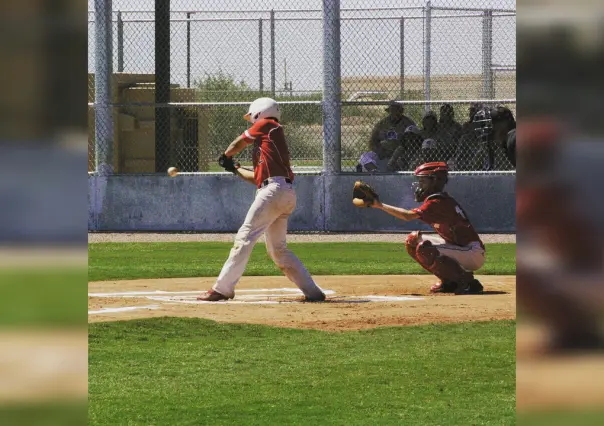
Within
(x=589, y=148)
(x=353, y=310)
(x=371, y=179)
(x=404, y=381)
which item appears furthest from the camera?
(x=371, y=179)

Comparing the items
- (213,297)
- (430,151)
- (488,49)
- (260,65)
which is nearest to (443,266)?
(213,297)

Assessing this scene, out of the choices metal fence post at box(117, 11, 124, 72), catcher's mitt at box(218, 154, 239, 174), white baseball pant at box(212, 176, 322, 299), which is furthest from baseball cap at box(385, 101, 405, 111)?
white baseball pant at box(212, 176, 322, 299)

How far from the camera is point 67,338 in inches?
38.6

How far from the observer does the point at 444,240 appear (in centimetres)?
1112

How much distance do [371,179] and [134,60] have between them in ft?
17.3

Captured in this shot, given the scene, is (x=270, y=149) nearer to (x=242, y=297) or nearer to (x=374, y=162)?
(x=242, y=297)

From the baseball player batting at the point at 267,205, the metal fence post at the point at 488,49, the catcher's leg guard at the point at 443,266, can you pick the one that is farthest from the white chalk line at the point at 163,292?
the metal fence post at the point at 488,49

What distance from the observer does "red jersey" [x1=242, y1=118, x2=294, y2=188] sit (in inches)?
404

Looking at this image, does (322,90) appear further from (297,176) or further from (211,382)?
(211,382)

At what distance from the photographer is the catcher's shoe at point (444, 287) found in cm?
1120

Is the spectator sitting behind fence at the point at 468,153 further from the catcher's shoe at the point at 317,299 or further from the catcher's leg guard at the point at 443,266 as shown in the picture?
the catcher's shoe at the point at 317,299

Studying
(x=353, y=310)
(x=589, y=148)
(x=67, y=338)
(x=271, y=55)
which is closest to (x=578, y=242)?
(x=589, y=148)

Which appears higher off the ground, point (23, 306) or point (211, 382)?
point (23, 306)

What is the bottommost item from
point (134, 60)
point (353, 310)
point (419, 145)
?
point (353, 310)
